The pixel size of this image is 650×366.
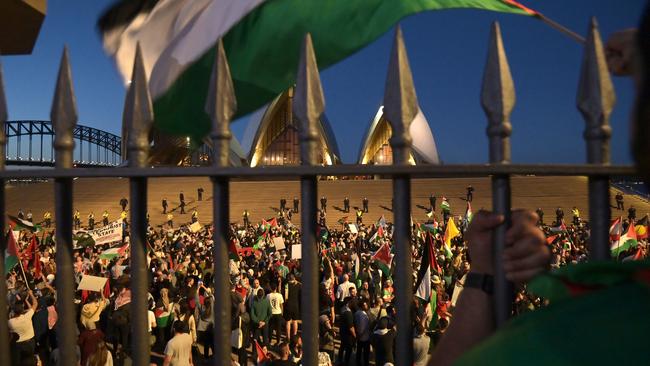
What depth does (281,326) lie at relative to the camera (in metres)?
5.68

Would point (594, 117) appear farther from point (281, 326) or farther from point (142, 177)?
point (281, 326)

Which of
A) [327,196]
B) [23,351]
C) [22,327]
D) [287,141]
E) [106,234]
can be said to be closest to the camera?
[23,351]

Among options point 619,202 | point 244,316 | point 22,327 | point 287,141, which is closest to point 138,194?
point 22,327

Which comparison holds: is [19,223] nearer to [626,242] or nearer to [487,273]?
[487,273]

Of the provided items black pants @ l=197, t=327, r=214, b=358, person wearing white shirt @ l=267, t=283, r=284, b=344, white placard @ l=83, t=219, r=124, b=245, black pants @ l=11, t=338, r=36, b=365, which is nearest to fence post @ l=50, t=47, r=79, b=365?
black pants @ l=11, t=338, r=36, b=365

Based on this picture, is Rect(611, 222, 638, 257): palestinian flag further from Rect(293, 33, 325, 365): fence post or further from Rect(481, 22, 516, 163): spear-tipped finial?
Rect(293, 33, 325, 365): fence post

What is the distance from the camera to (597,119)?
1134 millimetres

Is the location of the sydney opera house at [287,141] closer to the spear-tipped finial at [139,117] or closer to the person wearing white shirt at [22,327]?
the person wearing white shirt at [22,327]

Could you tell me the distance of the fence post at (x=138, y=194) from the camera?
1.25 metres

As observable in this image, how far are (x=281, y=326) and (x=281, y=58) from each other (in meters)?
4.62

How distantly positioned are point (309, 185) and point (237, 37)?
0.67 metres

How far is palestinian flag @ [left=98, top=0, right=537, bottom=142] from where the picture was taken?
4.96ft

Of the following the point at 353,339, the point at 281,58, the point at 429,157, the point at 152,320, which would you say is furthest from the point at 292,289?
the point at 429,157

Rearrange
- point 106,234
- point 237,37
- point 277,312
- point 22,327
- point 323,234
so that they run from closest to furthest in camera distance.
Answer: point 237,37 < point 22,327 < point 277,312 < point 106,234 < point 323,234
